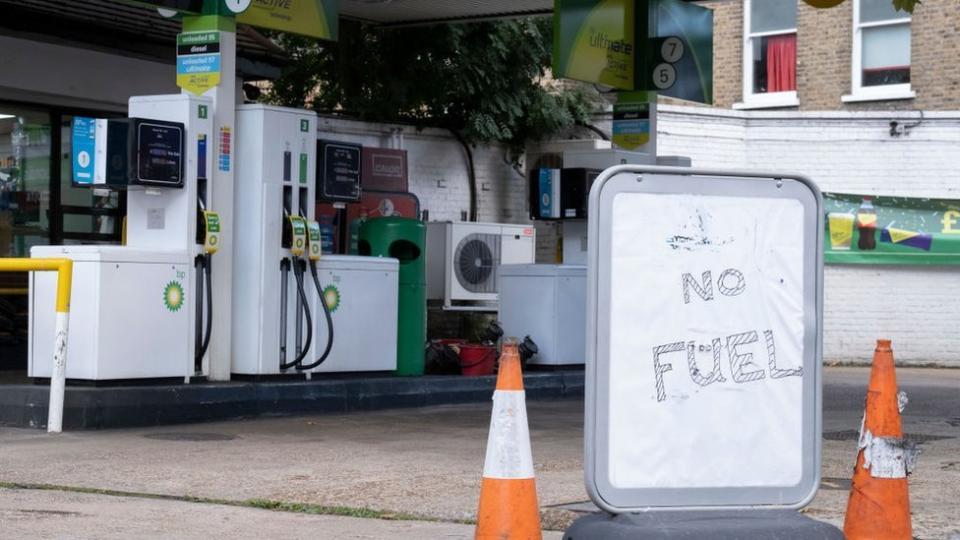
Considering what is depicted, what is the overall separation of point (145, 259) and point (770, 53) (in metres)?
14.3

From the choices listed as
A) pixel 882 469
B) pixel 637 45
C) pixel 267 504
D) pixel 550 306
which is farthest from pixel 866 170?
pixel 882 469

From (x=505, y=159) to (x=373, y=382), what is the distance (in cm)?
745

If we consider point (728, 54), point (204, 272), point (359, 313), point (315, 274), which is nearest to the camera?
point (204, 272)

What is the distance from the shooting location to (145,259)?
1132cm

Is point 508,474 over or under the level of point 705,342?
under

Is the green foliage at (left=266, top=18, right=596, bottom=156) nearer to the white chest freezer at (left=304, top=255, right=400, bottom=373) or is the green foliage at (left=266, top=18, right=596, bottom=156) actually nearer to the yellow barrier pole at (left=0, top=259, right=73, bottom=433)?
the white chest freezer at (left=304, top=255, right=400, bottom=373)

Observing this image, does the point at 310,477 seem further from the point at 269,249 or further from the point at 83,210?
the point at 83,210

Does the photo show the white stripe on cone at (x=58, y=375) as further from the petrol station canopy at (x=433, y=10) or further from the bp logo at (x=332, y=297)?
the petrol station canopy at (x=433, y=10)

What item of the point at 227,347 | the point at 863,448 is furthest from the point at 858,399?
the point at 863,448

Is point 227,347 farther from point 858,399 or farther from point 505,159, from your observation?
point 505,159

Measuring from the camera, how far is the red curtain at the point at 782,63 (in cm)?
2320

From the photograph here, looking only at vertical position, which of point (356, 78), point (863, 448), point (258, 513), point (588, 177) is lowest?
point (258, 513)

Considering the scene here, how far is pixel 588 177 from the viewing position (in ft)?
50.4

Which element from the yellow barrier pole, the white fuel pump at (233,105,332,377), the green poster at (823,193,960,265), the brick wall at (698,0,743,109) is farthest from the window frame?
the brick wall at (698,0,743,109)
